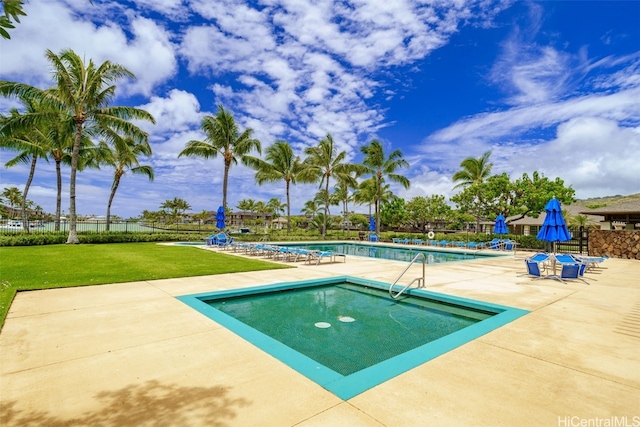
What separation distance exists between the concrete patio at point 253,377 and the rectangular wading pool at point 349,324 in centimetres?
22

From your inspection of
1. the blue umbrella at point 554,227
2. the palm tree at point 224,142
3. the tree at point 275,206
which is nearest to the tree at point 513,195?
the blue umbrella at point 554,227

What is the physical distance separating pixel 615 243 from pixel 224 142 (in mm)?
26633

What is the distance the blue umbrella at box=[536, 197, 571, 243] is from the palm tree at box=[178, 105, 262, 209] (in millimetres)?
20744

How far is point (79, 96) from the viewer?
1800cm

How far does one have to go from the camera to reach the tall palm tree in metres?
17.1

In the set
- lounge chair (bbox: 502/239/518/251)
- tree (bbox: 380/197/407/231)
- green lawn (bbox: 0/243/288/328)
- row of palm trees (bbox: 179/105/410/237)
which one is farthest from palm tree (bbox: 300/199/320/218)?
green lawn (bbox: 0/243/288/328)

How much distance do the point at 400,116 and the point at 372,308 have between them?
30.2 meters

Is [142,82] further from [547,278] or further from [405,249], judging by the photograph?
[547,278]

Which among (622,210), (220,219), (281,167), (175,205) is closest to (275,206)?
(175,205)

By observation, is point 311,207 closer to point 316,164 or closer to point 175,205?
point 316,164

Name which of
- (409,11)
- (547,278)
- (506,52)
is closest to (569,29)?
(506,52)

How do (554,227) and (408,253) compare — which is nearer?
(554,227)

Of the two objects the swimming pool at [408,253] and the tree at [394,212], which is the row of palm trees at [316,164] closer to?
the swimming pool at [408,253]

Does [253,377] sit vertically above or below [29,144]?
below
